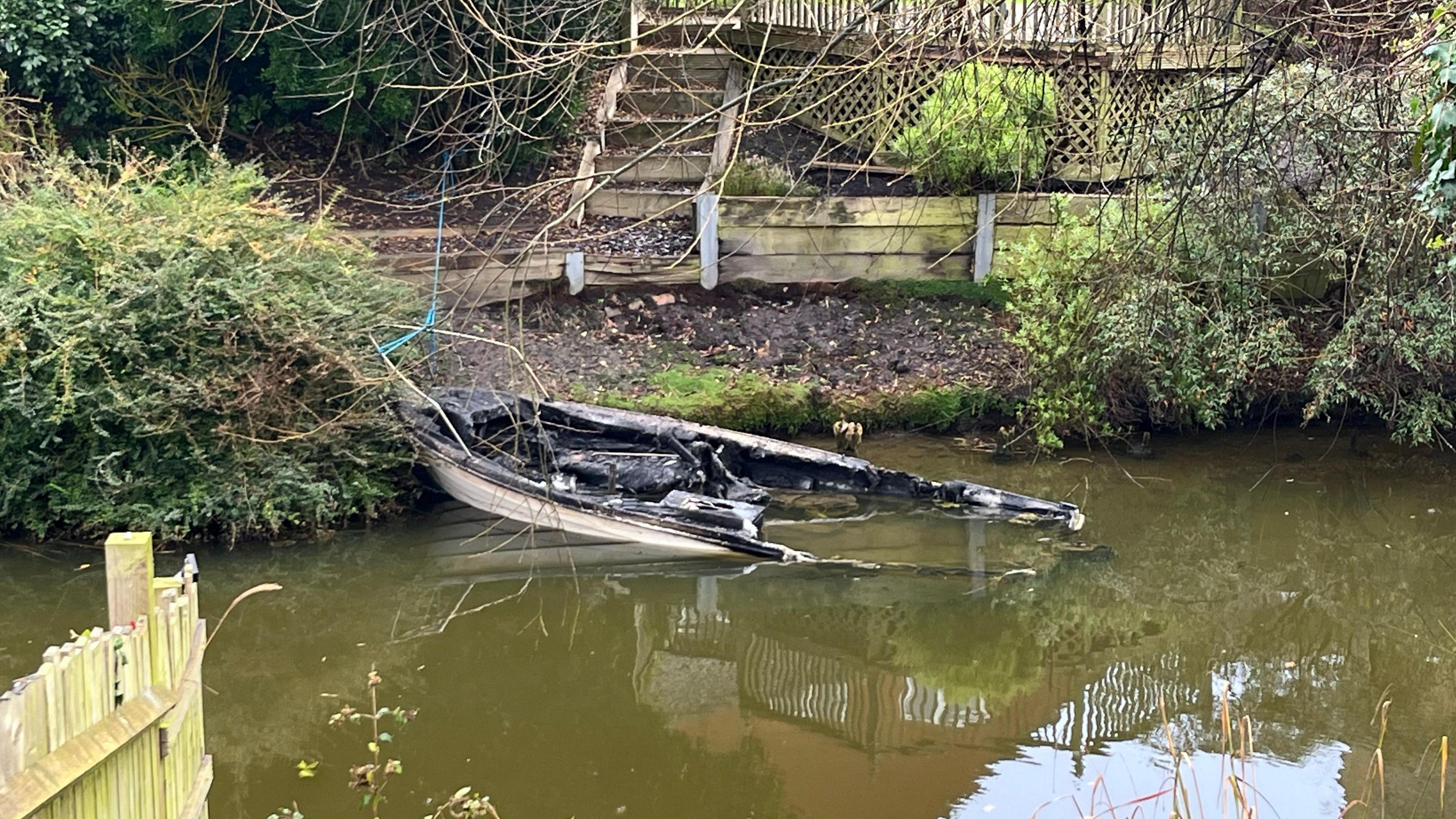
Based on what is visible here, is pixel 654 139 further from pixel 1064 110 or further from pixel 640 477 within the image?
pixel 640 477

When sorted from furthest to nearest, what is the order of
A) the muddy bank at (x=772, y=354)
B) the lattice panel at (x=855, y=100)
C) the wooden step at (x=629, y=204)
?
the wooden step at (x=629, y=204), the muddy bank at (x=772, y=354), the lattice panel at (x=855, y=100)

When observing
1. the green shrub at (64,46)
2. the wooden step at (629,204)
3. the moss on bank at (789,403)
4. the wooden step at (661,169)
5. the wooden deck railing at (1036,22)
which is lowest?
the moss on bank at (789,403)

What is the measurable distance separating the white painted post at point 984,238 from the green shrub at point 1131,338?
1.00 m

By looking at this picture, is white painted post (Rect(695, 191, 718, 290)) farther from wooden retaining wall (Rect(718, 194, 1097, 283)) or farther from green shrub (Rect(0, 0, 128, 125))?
green shrub (Rect(0, 0, 128, 125))

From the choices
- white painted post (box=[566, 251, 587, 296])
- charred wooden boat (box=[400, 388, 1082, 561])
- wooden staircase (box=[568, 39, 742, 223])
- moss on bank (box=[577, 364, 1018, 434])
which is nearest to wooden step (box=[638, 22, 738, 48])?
wooden staircase (box=[568, 39, 742, 223])

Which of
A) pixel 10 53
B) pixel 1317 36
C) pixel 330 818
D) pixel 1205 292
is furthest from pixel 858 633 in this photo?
pixel 10 53

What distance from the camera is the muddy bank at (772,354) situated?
435 inches

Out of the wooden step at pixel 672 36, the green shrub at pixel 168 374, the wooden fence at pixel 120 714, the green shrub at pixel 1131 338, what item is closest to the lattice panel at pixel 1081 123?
the green shrub at pixel 1131 338

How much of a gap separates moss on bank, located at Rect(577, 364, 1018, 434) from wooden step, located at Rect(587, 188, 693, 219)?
7.45ft

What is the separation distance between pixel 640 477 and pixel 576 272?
3727 mm

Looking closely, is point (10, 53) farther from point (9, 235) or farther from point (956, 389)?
point (956, 389)

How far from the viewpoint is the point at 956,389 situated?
1149 centimetres

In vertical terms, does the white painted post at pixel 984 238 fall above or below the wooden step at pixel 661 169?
below

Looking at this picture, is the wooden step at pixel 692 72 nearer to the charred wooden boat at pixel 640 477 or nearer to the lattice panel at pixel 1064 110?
the lattice panel at pixel 1064 110
